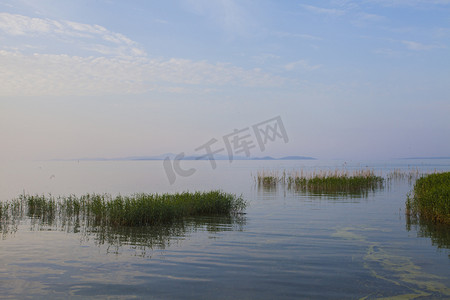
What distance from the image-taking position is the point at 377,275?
10.9 meters

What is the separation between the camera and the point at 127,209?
19.0 m

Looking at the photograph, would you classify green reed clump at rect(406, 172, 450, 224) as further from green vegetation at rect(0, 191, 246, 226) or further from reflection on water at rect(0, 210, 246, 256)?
green vegetation at rect(0, 191, 246, 226)

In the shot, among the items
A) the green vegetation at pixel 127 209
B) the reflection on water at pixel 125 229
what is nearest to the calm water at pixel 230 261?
the reflection on water at pixel 125 229

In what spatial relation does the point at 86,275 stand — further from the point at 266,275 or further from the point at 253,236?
the point at 253,236

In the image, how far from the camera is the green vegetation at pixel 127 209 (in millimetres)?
19047

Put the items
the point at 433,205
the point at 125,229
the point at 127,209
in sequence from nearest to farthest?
the point at 125,229 < the point at 127,209 < the point at 433,205

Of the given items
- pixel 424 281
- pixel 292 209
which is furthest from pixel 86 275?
pixel 292 209

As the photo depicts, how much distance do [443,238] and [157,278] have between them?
1258cm

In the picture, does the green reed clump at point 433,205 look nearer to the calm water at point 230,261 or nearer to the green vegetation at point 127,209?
the calm water at point 230,261

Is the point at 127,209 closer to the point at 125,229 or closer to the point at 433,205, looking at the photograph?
the point at 125,229

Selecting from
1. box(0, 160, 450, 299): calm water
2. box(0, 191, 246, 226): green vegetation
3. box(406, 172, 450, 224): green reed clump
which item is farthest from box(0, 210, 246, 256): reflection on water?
box(406, 172, 450, 224): green reed clump

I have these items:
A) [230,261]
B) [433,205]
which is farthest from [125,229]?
[433,205]

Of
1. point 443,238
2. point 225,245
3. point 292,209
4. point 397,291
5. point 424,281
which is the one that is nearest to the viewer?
point 397,291

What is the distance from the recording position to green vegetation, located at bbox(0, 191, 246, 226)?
19047 millimetres
